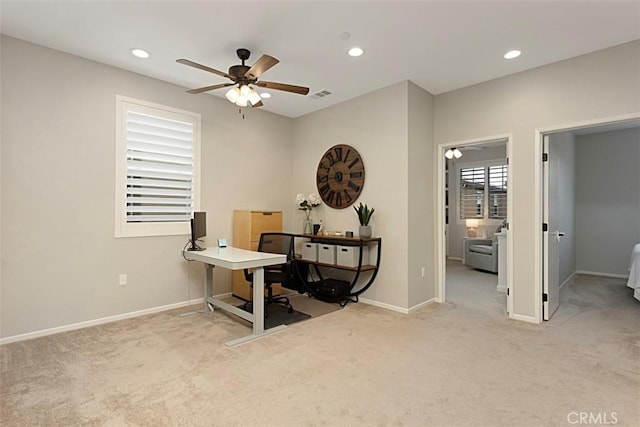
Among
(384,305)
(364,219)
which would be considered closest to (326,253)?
(364,219)

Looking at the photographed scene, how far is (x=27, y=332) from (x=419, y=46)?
4.76 m

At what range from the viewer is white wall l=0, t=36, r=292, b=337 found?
312 cm

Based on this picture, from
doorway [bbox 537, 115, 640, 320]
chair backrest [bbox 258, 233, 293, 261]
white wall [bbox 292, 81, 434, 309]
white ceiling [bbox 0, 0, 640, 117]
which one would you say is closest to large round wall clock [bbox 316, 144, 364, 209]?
white wall [bbox 292, 81, 434, 309]

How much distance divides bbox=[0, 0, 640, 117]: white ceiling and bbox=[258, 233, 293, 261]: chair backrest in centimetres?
197

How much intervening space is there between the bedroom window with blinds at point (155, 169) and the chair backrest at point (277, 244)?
1.08m

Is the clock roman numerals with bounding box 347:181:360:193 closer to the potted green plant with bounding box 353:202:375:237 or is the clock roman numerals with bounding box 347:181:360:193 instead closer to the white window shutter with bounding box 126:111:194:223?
the potted green plant with bounding box 353:202:375:237

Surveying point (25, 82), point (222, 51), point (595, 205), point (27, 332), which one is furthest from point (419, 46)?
point (595, 205)

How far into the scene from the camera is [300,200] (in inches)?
205

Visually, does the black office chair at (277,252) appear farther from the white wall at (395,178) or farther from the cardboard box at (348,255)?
the white wall at (395,178)

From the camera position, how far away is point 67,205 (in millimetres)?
3398

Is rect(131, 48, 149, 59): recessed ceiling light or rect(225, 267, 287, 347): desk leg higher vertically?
rect(131, 48, 149, 59): recessed ceiling light

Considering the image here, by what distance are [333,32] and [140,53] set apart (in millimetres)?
2025

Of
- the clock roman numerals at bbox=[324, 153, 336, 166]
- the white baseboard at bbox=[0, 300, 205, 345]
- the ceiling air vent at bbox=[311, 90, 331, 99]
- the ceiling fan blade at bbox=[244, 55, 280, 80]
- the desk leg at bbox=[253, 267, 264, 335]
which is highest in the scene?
the ceiling air vent at bbox=[311, 90, 331, 99]

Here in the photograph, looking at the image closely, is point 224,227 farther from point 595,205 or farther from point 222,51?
point 595,205
